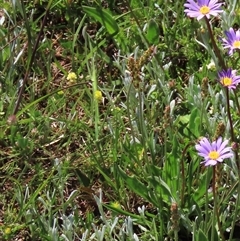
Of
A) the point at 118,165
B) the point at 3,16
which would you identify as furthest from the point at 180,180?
the point at 3,16

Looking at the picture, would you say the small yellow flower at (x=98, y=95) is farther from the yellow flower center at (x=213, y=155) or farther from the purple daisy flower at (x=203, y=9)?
the yellow flower center at (x=213, y=155)

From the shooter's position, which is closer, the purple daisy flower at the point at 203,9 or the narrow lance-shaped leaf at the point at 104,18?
the purple daisy flower at the point at 203,9

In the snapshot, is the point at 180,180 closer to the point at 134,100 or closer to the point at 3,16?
the point at 134,100

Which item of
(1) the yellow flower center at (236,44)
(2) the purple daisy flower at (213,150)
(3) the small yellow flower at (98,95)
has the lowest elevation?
(3) the small yellow flower at (98,95)

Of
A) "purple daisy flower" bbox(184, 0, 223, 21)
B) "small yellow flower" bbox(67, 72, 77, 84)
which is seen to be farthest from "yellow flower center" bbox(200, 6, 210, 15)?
"small yellow flower" bbox(67, 72, 77, 84)

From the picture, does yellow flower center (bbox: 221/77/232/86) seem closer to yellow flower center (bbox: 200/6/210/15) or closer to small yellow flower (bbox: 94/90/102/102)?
yellow flower center (bbox: 200/6/210/15)

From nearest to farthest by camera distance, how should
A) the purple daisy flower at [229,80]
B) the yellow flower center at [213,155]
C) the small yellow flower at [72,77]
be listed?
the yellow flower center at [213,155] → the purple daisy flower at [229,80] → the small yellow flower at [72,77]

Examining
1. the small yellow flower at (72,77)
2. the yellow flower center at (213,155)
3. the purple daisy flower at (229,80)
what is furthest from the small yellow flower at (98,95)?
the yellow flower center at (213,155)

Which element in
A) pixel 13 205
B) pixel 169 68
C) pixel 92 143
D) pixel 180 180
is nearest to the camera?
pixel 180 180

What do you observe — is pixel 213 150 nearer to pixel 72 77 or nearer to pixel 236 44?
pixel 236 44

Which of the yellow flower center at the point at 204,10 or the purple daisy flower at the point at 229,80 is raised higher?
the yellow flower center at the point at 204,10

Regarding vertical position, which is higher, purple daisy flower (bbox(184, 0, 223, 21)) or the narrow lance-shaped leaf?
purple daisy flower (bbox(184, 0, 223, 21))
